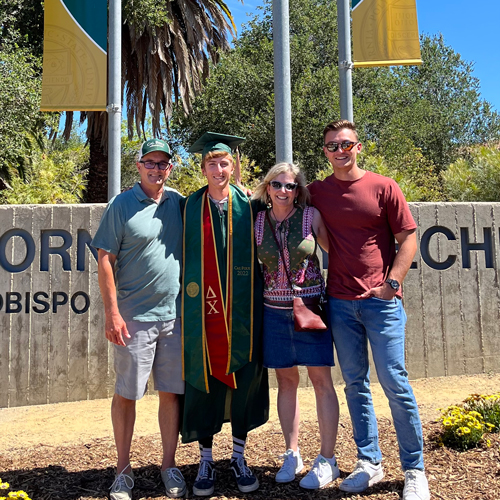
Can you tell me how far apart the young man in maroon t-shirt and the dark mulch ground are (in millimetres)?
243

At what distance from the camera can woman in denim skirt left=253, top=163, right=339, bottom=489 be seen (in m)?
3.40

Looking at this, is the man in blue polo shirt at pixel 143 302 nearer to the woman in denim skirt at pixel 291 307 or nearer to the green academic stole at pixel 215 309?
the green academic stole at pixel 215 309

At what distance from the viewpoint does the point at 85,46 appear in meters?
6.62

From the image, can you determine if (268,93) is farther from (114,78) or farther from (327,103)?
(114,78)

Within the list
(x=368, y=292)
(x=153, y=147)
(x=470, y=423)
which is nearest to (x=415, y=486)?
(x=470, y=423)

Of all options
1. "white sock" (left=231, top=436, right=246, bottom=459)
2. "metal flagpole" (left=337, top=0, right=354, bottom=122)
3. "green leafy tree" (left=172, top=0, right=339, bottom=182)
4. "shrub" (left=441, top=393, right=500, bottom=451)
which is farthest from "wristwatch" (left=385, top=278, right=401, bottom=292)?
"green leafy tree" (left=172, top=0, right=339, bottom=182)

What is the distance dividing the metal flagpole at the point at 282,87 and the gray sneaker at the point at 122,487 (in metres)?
3.47

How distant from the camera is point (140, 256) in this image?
11.2 feet

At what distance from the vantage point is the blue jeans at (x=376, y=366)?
3.21 m

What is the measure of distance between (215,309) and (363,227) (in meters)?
1.09

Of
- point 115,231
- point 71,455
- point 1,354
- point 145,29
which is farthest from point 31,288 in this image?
point 145,29

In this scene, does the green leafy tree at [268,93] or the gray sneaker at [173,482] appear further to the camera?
the green leafy tree at [268,93]

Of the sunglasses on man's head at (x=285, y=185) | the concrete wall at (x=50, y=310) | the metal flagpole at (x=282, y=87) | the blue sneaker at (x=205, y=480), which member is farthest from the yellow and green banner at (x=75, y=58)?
the blue sneaker at (x=205, y=480)

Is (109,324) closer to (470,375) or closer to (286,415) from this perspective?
(286,415)
